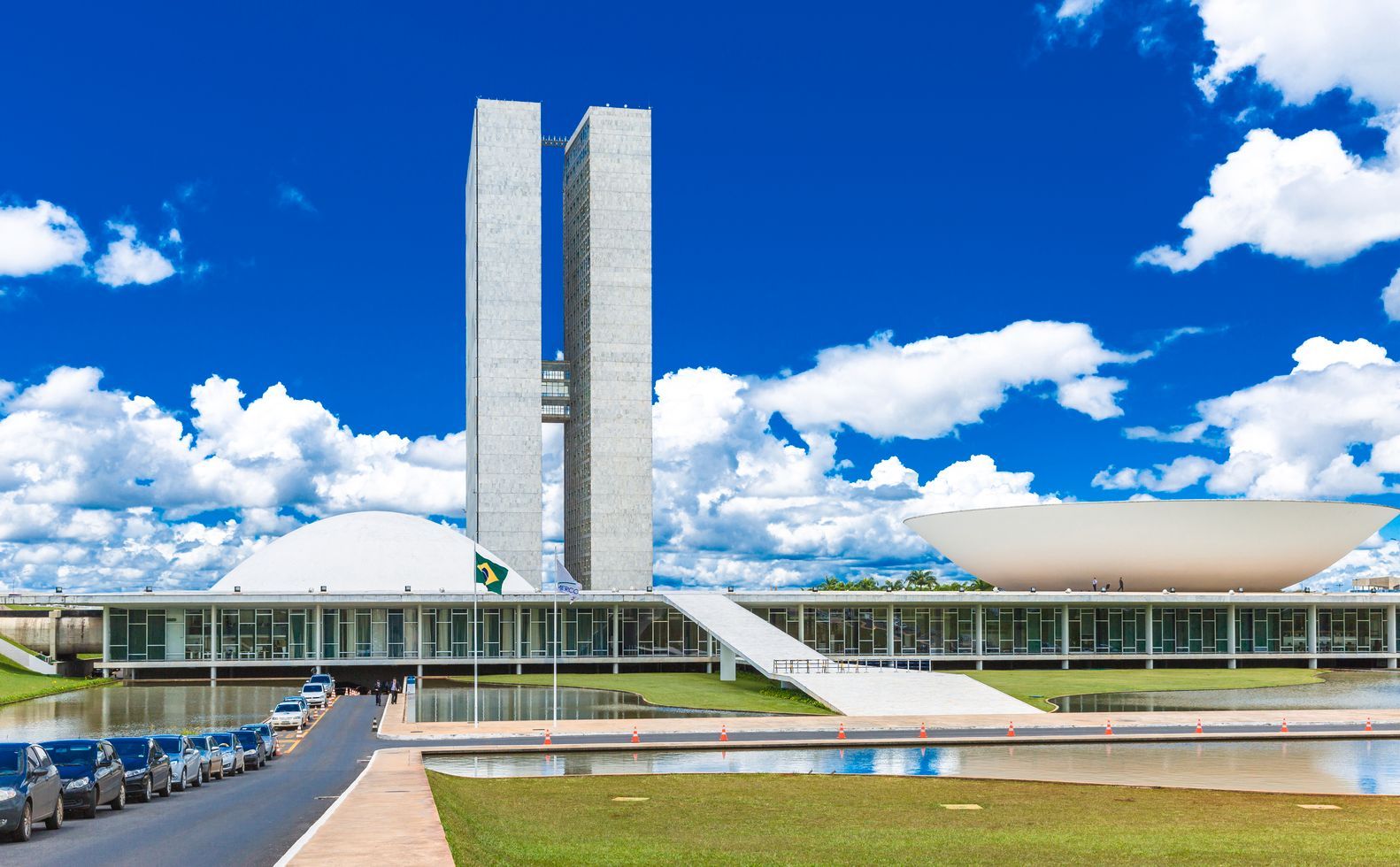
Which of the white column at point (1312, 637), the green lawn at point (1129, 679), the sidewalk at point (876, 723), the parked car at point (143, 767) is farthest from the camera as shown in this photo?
the white column at point (1312, 637)

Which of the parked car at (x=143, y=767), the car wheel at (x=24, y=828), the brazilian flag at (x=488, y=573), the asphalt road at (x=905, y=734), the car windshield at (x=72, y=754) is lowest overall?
the asphalt road at (x=905, y=734)

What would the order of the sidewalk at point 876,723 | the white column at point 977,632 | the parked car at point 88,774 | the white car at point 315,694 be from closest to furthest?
the parked car at point 88,774
the sidewalk at point 876,723
the white car at point 315,694
the white column at point 977,632

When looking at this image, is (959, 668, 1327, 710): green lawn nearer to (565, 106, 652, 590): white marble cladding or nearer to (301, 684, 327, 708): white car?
(301, 684, 327, 708): white car

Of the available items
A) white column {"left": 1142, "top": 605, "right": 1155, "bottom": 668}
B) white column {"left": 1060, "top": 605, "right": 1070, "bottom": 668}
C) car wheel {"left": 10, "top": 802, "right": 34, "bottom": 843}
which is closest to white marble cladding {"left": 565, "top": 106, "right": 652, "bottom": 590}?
white column {"left": 1060, "top": 605, "right": 1070, "bottom": 668}

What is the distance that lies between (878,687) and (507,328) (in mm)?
69062

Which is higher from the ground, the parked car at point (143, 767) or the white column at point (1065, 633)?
the parked car at point (143, 767)

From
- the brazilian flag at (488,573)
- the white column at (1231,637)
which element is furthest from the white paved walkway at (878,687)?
the white column at (1231,637)

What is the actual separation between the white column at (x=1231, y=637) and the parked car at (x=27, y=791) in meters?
73.8

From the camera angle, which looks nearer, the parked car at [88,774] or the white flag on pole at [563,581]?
the parked car at [88,774]

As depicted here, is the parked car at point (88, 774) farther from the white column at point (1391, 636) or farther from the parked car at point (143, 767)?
the white column at point (1391, 636)

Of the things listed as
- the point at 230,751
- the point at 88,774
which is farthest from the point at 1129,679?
the point at 88,774

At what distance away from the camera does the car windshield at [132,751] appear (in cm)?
2523

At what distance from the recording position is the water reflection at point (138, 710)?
4278 cm

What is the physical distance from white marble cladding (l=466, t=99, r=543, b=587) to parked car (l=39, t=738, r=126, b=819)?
3400 inches
